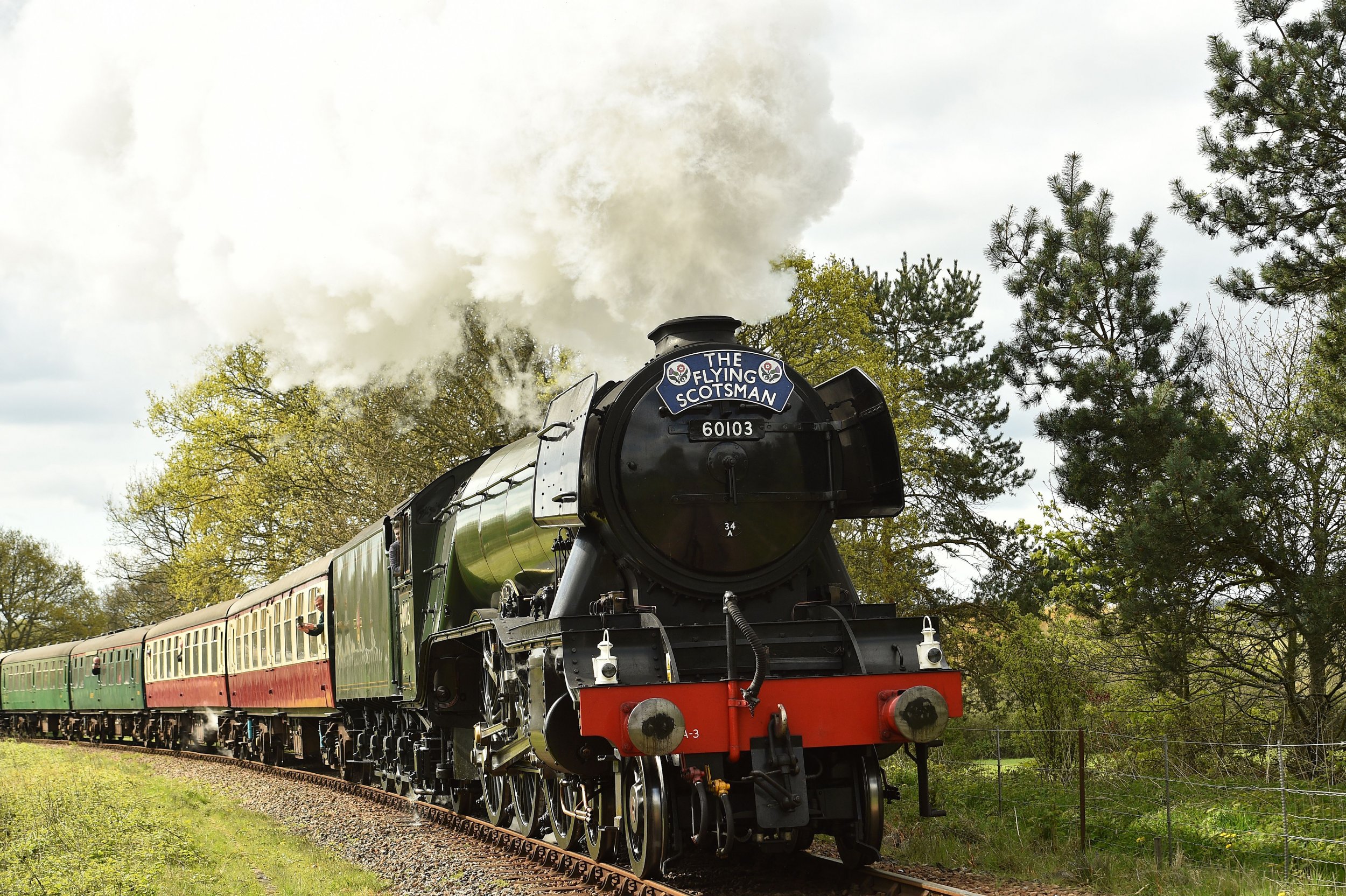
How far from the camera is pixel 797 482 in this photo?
22.9ft

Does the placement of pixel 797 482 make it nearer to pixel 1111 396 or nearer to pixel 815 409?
pixel 815 409

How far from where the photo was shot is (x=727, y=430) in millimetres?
6848

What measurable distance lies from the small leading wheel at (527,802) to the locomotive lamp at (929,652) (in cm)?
301

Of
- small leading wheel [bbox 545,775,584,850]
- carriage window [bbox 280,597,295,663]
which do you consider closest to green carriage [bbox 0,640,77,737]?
carriage window [bbox 280,597,295,663]

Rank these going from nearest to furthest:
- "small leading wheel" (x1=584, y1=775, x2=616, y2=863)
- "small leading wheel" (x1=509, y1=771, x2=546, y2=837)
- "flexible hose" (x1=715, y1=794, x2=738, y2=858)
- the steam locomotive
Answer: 1. "flexible hose" (x1=715, y1=794, x2=738, y2=858)
2. the steam locomotive
3. "small leading wheel" (x1=584, y1=775, x2=616, y2=863)
4. "small leading wheel" (x1=509, y1=771, x2=546, y2=837)

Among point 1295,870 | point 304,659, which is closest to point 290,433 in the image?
point 304,659

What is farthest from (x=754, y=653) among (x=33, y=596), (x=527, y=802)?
(x=33, y=596)

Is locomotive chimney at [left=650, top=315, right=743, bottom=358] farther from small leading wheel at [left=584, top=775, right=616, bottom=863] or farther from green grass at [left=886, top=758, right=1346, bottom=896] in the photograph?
green grass at [left=886, top=758, right=1346, bottom=896]

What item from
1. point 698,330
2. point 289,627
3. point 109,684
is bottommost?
point 109,684

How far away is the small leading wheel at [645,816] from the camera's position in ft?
19.6

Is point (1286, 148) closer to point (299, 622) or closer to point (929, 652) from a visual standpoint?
point (929, 652)

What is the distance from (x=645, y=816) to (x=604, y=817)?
33.7 inches

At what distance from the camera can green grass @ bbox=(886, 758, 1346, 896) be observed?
6.39 meters

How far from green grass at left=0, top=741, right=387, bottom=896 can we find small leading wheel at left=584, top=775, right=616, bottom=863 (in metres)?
1.39
